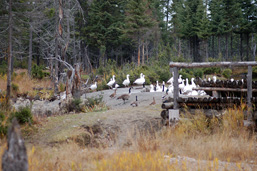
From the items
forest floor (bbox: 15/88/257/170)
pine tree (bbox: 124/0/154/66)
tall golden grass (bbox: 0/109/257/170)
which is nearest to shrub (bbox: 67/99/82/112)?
forest floor (bbox: 15/88/257/170)

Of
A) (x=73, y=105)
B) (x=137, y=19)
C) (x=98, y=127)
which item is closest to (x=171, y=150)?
(x=98, y=127)

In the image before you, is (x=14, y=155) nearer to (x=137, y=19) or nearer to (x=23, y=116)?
(x=23, y=116)

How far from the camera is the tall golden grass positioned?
12.1ft

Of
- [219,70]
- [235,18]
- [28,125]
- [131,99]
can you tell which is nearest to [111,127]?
[28,125]

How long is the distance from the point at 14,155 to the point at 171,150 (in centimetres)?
350

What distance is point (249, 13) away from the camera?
3784cm

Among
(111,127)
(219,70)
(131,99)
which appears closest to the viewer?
(111,127)

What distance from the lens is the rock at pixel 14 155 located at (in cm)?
195

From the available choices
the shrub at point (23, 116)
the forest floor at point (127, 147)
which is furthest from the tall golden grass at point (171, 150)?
the shrub at point (23, 116)

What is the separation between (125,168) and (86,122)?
421 centimetres

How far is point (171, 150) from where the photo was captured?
4.95m

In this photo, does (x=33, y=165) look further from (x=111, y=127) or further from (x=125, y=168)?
(x=111, y=127)

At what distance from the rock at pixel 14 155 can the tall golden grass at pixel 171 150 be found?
162cm

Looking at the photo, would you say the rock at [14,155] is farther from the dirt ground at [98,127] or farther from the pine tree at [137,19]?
the pine tree at [137,19]
